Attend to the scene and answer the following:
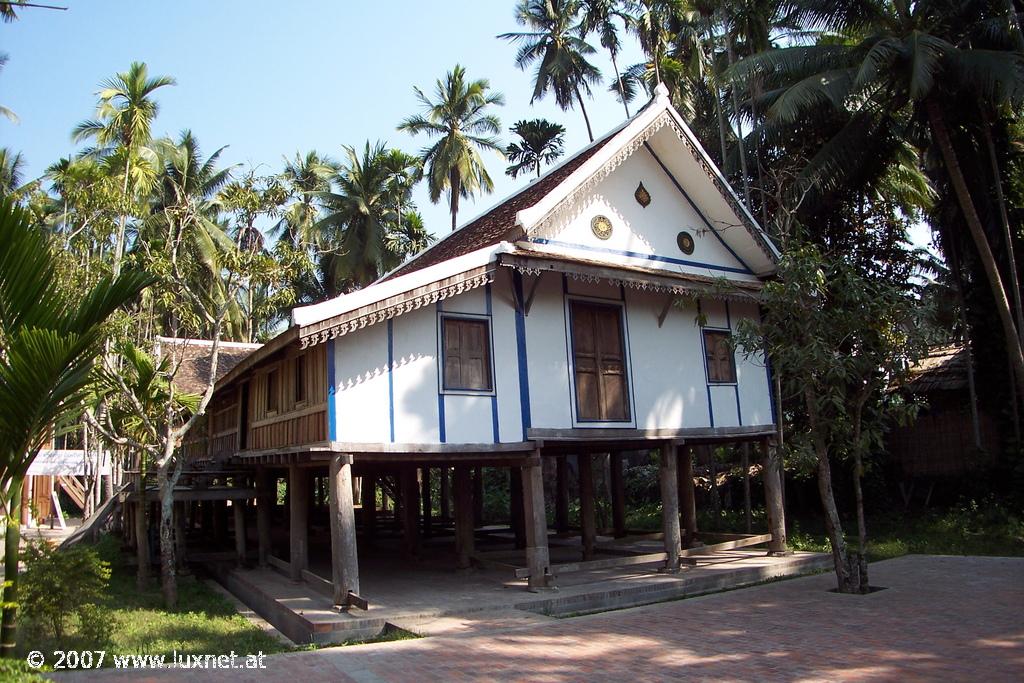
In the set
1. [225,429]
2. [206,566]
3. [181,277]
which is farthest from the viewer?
[225,429]

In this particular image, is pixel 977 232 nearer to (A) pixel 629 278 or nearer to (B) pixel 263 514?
(A) pixel 629 278

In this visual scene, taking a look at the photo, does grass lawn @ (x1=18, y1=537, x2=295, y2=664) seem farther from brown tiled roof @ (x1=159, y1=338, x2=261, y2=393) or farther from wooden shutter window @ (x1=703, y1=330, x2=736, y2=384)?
wooden shutter window @ (x1=703, y1=330, x2=736, y2=384)

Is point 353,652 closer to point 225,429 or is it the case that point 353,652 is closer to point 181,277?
point 181,277

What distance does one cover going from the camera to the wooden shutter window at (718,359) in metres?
14.2

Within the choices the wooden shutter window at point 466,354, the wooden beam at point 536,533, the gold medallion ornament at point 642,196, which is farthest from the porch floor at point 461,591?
the gold medallion ornament at point 642,196

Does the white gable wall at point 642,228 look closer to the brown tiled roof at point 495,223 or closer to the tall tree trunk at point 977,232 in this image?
the brown tiled roof at point 495,223

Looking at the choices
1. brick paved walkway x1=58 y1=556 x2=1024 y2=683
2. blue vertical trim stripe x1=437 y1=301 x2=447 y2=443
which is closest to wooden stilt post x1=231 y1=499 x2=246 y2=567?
blue vertical trim stripe x1=437 y1=301 x2=447 y2=443

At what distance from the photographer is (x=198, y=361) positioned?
23578mm

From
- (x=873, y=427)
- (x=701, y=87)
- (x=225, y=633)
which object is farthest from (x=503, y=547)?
(x=701, y=87)

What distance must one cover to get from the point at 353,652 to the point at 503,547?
9373 millimetres

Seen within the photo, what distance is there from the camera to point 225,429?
1862 centimetres

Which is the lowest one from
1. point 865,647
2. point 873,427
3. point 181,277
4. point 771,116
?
point 865,647

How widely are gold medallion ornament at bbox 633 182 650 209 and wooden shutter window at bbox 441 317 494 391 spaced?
398cm

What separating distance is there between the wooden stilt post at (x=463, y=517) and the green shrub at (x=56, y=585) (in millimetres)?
6101
